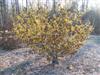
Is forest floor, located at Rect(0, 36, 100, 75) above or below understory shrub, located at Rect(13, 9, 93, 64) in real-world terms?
below

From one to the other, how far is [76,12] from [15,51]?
3283mm

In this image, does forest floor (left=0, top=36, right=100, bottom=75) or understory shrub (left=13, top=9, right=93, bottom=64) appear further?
forest floor (left=0, top=36, right=100, bottom=75)

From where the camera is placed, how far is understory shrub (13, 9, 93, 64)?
7762mm

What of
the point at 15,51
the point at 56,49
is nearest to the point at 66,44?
the point at 56,49

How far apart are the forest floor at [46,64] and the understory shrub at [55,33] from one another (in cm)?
47

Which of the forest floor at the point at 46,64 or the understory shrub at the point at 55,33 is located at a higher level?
the understory shrub at the point at 55,33

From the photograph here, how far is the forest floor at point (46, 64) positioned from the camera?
788 cm

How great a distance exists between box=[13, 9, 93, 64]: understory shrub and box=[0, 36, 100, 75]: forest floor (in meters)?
0.47

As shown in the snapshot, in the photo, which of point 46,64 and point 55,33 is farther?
point 46,64

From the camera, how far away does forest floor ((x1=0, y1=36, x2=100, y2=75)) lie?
25.8ft

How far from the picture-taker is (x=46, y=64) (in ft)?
27.6

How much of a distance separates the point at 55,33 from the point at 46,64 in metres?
1.16

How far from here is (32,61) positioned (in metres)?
8.70

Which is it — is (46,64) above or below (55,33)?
below
